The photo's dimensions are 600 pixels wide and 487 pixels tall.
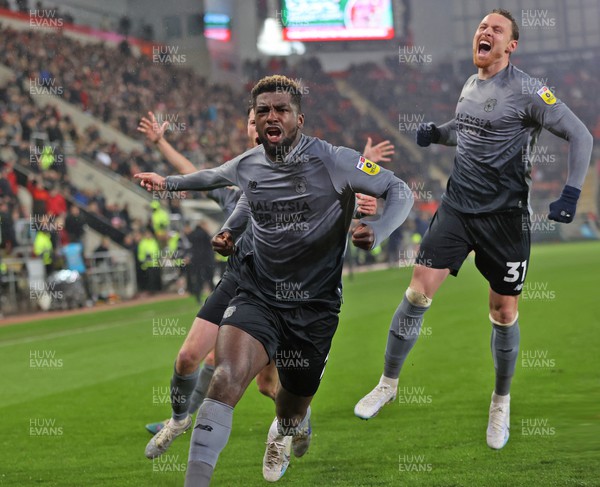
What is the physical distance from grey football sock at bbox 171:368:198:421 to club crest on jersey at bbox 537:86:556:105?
2767 millimetres

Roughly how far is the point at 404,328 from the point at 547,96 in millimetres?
1739

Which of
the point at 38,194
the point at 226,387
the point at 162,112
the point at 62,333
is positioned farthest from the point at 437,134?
the point at 162,112

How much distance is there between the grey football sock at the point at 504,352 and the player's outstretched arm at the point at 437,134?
129cm

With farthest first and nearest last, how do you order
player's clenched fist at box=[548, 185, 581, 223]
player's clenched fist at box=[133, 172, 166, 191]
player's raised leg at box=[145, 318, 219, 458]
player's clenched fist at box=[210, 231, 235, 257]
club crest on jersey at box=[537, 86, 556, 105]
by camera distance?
player's raised leg at box=[145, 318, 219, 458] → club crest on jersey at box=[537, 86, 556, 105] → player's clenched fist at box=[548, 185, 581, 223] → player's clenched fist at box=[133, 172, 166, 191] → player's clenched fist at box=[210, 231, 235, 257]

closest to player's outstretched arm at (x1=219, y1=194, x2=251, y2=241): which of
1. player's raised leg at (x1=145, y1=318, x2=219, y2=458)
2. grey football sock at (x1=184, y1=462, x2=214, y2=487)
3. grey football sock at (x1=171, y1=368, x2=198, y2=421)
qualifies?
player's raised leg at (x1=145, y1=318, x2=219, y2=458)

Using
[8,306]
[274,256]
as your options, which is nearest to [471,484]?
[274,256]

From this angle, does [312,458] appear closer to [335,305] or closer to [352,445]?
[352,445]

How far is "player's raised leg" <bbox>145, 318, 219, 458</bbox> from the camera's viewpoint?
5.73m

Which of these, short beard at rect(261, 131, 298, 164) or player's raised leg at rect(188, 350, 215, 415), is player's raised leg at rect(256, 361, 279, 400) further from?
short beard at rect(261, 131, 298, 164)

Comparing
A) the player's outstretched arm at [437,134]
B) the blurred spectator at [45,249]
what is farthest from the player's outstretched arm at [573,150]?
the blurred spectator at [45,249]

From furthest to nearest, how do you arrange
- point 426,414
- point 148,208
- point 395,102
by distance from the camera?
point 395,102
point 148,208
point 426,414

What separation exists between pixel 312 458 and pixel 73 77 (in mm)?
21299

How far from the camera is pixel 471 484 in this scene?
5168 mm

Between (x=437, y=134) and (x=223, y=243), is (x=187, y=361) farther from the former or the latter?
(x=437, y=134)
